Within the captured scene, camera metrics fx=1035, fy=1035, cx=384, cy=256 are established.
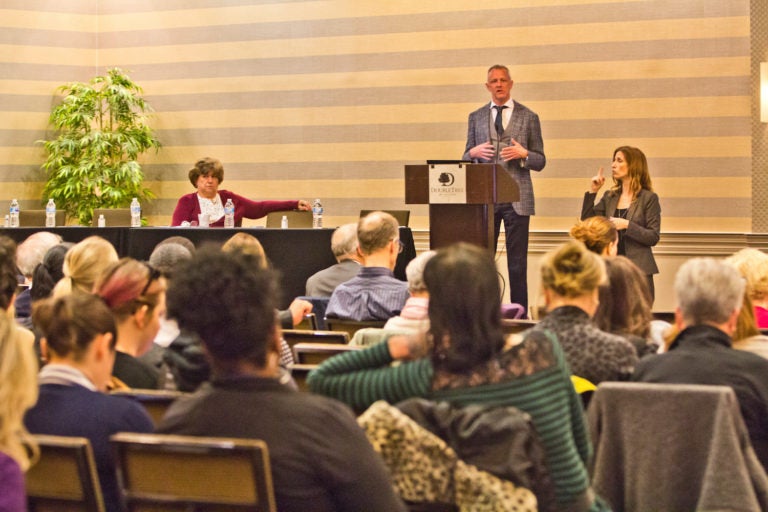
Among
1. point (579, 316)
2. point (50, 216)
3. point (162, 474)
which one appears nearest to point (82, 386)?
point (162, 474)

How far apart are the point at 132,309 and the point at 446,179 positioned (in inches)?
142

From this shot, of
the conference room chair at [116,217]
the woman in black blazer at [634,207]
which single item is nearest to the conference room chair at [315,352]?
the woman in black blazer at [634,207]

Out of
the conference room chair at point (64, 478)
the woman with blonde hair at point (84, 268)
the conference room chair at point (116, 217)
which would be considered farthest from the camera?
the conference room chair at point (116, 217)

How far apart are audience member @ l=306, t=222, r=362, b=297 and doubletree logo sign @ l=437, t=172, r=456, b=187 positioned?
110 cm

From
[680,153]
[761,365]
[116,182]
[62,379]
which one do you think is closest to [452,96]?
[680,153]

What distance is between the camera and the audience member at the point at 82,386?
221 centimetres

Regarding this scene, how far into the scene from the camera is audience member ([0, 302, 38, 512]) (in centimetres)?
173

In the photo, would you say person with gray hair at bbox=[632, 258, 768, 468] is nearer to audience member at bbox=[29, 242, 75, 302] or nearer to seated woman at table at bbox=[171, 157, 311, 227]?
audience member at bbox=[29, 242, 75, 302]

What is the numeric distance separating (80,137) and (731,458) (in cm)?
835

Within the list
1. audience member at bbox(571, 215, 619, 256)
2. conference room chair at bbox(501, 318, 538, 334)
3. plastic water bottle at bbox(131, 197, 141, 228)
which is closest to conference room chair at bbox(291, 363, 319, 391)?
conference room chair at bbox(501, 318, 538, 334)

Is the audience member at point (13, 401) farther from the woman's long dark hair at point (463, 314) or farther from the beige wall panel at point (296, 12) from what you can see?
the beige wall panel at point (296, 12)

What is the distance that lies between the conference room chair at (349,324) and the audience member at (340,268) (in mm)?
786

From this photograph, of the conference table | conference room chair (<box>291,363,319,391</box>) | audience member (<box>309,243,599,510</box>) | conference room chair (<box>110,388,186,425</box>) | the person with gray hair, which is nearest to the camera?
audience member (<box>309,243,599,510</box>)

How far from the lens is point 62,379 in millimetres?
2277
